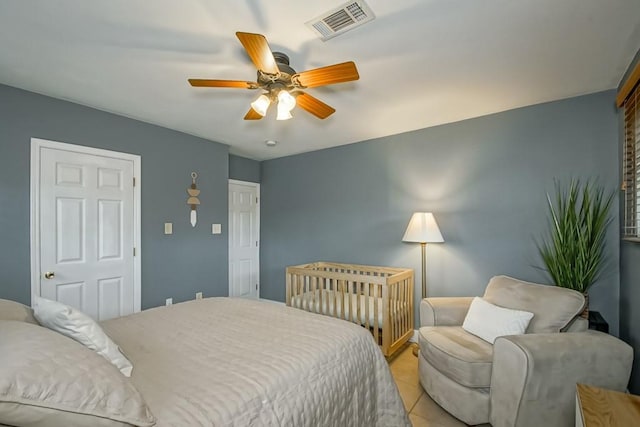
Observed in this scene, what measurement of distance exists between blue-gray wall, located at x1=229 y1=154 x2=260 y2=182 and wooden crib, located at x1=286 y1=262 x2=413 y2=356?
1884 millimetres

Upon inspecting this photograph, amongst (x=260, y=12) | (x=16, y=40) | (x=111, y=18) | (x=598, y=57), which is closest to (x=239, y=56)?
(x=260, y=12)

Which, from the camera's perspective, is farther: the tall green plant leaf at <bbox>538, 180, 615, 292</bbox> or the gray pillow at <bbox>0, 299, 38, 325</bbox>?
the tall green plant leaf at <bbox>538, 180, 615, 292</bbox>

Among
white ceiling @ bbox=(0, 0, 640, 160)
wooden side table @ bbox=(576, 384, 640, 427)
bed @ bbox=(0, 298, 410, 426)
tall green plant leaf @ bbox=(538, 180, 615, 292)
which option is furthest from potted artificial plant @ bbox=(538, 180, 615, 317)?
bed @ bbox=(0, 298, 410, 426)

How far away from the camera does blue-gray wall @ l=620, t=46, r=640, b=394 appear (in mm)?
1850

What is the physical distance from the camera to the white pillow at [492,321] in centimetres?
199

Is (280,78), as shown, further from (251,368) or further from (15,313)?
(15,313)

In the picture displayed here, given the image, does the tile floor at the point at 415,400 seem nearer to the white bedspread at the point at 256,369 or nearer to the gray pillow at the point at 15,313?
the white bedspread at the point at 256,369

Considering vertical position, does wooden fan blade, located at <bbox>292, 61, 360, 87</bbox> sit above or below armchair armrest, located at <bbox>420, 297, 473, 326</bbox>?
above

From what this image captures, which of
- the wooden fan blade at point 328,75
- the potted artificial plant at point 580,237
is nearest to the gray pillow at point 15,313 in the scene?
the wooden fan blade at point 328,75

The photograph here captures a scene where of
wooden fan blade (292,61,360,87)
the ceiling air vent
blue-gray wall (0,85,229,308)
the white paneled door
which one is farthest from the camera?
the white paneled door

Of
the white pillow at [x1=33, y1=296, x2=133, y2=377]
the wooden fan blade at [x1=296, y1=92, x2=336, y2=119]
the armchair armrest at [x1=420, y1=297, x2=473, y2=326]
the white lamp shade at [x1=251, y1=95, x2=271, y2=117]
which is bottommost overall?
the armchair armrest at [x1=420, y1=297, x2=473, y2=326]

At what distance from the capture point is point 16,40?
1.77 meters

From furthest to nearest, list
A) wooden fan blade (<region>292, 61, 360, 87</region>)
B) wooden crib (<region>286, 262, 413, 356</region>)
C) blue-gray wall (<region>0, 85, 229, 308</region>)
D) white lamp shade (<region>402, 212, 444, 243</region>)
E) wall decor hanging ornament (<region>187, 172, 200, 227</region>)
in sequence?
wall decor hanging ornament (<region>187, 172, 200, 227</region>), white lamp shade (<region>402, 212, 444, 243</region>), wooden crib (<region>286, 262, 413, 356</region>), blue-gray wall (<region>0, 85, 229, 308</region>), wooden fan blade (<region>292, 61, 360, 87</region>)

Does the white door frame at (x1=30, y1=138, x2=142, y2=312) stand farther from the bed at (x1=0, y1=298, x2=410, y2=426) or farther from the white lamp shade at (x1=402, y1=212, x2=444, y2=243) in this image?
the white lamp shade at (x1=402, y1=212, x2=444, y2=243)
